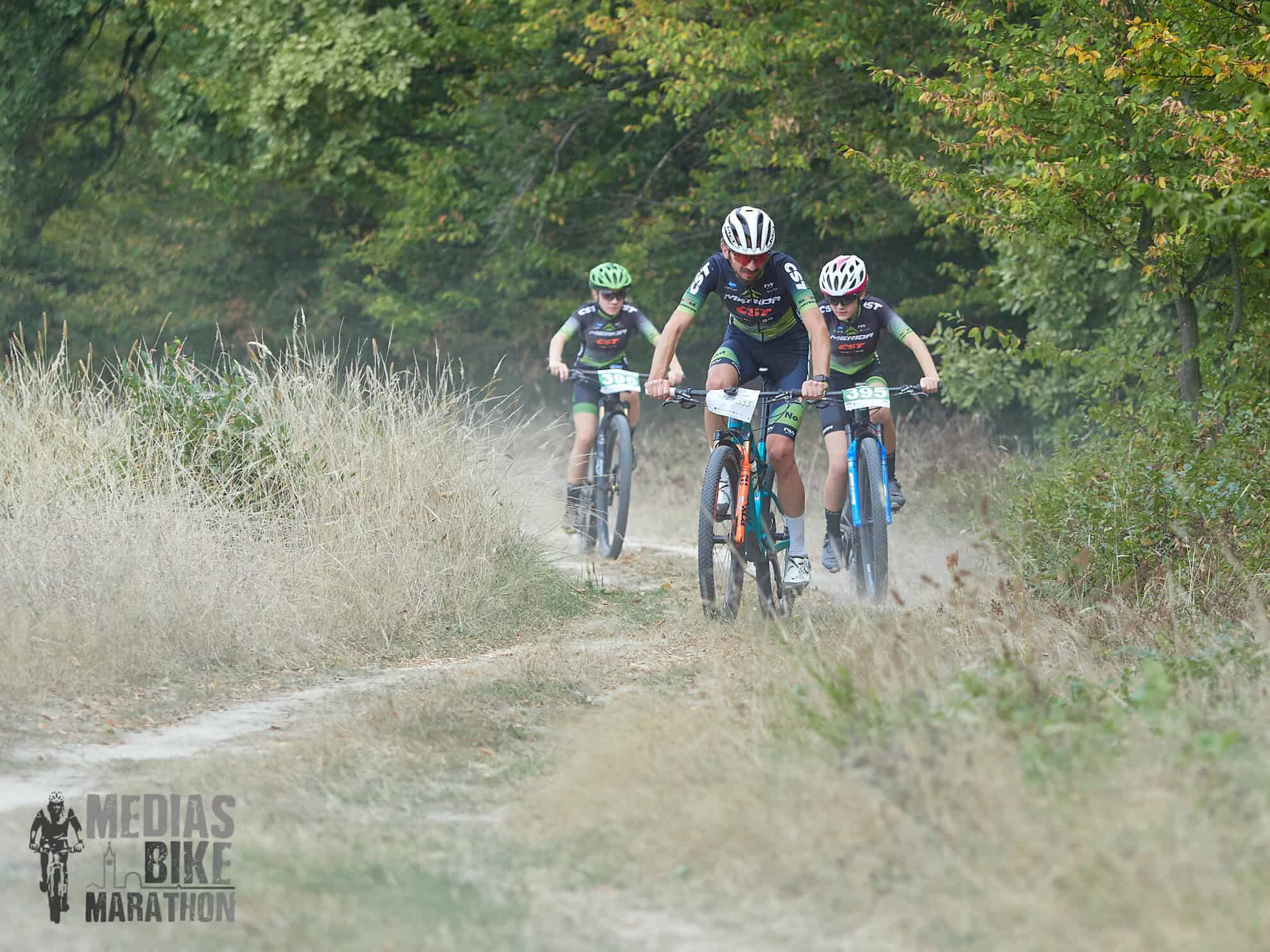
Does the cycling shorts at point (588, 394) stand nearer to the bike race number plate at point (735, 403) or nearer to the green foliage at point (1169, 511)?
the green foliage at point (1169, 511)

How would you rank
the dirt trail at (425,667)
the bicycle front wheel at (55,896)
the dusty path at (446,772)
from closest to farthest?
the dusty path at (446,772) < the bicycle front wheel at (55,896) < the dirt trail at (425,667)

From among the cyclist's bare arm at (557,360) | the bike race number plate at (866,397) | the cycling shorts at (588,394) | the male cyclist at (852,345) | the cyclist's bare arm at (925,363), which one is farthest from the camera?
the cycling shorts at (588,394)

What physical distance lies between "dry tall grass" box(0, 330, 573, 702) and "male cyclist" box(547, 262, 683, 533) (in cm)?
101

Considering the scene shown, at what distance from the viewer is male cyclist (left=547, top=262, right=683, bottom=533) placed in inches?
464

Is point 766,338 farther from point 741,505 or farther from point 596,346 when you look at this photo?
point 596,346

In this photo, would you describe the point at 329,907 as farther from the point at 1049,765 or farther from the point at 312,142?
the point at 312,142

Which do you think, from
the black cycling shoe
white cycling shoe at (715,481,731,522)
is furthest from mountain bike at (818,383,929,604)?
white cycling shoe at (715,481,731,522)

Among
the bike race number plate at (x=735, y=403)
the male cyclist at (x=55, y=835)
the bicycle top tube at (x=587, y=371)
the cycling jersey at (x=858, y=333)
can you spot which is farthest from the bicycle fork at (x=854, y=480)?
the male cyclist at (x=55, y=835)

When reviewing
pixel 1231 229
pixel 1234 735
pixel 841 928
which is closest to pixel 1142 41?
pixel 1231 229

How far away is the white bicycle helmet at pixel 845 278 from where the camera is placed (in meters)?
9.71

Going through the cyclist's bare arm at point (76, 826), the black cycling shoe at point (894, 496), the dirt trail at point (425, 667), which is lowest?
the dirt trail at point (425, 667)

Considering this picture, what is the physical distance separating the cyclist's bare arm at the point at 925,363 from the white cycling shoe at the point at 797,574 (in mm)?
1424

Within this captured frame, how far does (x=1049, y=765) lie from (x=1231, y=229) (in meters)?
3.86

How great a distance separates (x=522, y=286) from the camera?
22422mm
